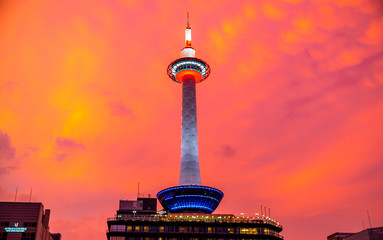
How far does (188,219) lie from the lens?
147375mm

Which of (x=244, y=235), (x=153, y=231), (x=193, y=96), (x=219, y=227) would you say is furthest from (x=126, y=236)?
(x=193, y=96)

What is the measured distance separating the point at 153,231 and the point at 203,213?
23.5m

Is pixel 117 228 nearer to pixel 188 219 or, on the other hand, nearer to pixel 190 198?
pixel 188 219

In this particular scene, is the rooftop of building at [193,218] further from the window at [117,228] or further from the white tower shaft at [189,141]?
the white tower shaft at [189,141]

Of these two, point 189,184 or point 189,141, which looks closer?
point 189,184

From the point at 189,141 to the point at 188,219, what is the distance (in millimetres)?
34676

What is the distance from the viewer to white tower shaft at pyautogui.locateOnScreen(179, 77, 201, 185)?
157500 millimetres

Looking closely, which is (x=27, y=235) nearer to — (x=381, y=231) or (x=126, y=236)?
(x=126, y=236)

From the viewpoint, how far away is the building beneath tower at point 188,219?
143 m

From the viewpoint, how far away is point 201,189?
151875 mm

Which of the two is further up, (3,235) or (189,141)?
(189,141)

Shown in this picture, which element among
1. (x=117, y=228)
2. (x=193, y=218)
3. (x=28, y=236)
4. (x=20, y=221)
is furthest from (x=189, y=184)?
(x=20, y=221)

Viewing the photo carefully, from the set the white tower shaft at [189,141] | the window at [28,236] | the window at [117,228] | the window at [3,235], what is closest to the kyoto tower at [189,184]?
the white tower shaft at [189,141]

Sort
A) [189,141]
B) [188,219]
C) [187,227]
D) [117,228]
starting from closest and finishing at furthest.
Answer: [117,228] < [187,227] < [188,219] < [189,141]
